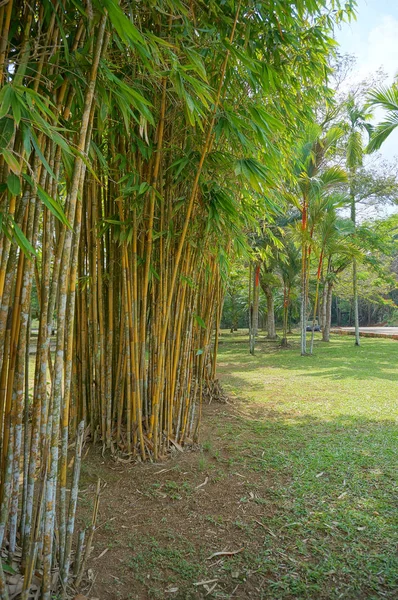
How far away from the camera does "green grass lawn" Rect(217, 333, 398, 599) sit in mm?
1660

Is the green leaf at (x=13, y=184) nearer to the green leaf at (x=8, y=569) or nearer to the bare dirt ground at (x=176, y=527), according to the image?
the green leaf at (x=8, y=569)

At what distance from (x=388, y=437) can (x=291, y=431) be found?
0.77m

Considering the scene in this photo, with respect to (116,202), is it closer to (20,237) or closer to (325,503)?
(20,237)

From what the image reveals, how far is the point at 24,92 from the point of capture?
1018 millimetres

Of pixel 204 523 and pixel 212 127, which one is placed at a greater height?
pixel 212 127

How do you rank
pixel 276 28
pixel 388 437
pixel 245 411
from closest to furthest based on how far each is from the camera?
1. pixel 276 28
2. pixel 388 437
3. pixel 245 411

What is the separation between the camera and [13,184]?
1069 mm

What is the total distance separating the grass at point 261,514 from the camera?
161 cm

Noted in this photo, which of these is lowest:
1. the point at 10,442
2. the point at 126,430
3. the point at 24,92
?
the point at 126,430

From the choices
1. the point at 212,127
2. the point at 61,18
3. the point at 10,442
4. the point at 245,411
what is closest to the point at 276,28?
the point at 212,127

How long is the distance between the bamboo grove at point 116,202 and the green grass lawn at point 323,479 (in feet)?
2.44

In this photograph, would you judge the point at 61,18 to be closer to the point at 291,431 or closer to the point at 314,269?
the point at 291,431

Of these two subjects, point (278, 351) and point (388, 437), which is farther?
point (278, 351)

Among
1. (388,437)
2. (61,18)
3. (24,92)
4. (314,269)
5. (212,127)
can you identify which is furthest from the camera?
(314,269)
